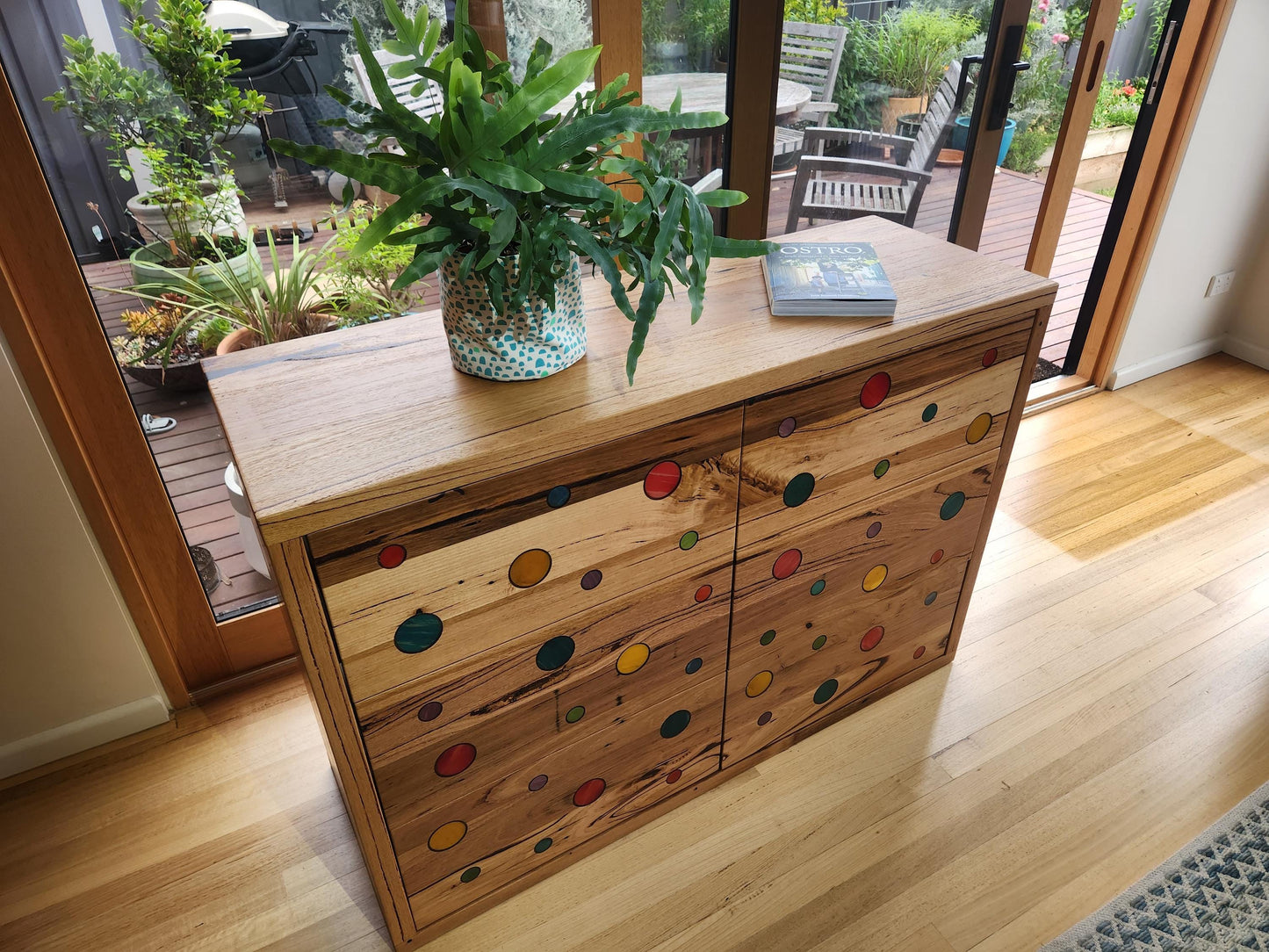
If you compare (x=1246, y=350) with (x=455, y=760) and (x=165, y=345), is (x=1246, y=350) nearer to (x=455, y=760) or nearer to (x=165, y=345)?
(x=455, y=760)

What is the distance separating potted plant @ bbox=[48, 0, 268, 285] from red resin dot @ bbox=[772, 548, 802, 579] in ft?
3.71

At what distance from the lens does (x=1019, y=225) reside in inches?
99.7

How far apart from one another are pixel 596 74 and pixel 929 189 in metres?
1.10

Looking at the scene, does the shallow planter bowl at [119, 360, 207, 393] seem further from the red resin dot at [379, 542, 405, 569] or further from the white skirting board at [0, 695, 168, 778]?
the red resin dot at [379, 542, 405, 569]

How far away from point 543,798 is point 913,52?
1.93 metres

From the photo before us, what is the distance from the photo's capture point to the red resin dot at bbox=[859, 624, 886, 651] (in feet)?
5.50

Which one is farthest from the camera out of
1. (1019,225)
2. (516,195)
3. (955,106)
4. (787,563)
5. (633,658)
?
(1019,225)

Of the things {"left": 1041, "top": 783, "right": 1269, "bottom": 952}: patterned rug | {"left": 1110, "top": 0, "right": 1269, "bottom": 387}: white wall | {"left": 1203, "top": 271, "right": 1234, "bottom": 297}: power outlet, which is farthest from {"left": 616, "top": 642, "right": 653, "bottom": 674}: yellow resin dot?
{"left": 1203, "top": 271, "right": 1234, "bottom": 297}: power outlet

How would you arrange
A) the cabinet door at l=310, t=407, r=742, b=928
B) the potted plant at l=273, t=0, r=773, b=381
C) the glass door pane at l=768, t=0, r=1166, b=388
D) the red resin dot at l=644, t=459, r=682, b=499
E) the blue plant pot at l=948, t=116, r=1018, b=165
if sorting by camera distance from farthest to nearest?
the blue plant pot at l=948, t=116, r=1018, b=165, the glass door pane at l=768, t=0, r=1166, b=388, the red resin dot at l=644, t=459, r=682, b=499, the cabinet door at l=310, t=407, r=742, b=928, the potted plant at l=273, t=0, r=773, b=381

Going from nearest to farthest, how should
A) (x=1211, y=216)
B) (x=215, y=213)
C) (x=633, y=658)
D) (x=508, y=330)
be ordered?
(x=508, y=330) < (x=633, y=658) < (x=215, y=213) < (x=1211, y=216)

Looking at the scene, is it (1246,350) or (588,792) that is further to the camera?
(1246,350)

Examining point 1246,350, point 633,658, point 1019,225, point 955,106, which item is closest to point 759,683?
point 633,658

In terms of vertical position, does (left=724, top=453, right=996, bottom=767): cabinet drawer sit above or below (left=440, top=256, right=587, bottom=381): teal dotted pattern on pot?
below

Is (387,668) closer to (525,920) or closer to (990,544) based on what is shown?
(525,920)
